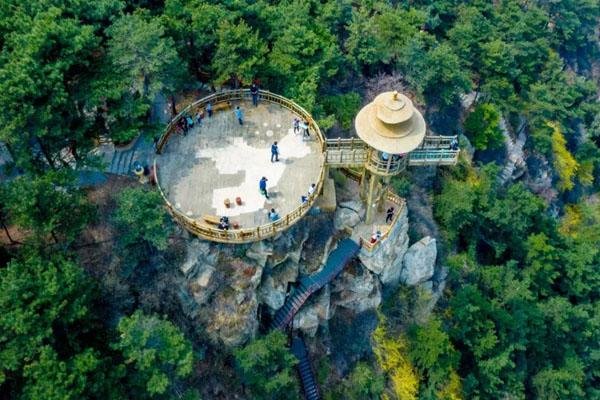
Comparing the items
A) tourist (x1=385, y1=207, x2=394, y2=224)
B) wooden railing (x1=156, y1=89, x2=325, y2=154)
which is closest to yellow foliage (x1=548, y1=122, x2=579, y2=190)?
tourist (x1=385, y1=207, x2=394, y2=224)

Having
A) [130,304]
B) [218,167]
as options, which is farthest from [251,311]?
[218,167]

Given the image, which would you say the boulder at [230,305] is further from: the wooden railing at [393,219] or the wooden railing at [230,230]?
the wooden railing at [393,219]

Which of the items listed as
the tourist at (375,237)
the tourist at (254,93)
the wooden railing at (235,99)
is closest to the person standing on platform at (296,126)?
the wooden railing at (235,99)

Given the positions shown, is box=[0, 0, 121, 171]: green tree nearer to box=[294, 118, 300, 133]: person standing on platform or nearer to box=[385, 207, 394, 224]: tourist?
box=[294, 118, 300, 133]: person standing on platform

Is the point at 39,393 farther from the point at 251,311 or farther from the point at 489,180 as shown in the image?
the point at 489,180

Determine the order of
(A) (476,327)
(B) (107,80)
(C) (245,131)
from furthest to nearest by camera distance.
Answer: (A) (476,327)
(C) (245,131)
(B) (107,80)

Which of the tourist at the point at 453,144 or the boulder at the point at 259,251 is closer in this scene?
the boulder at the point at 259,251
